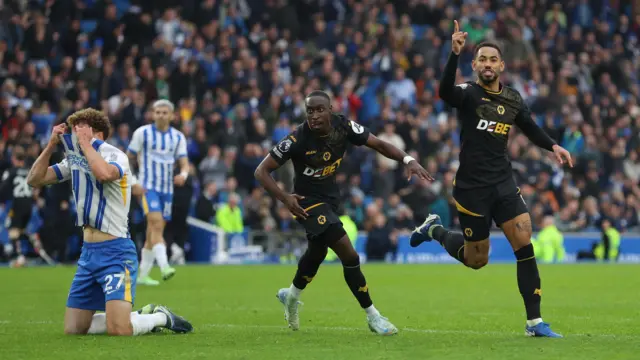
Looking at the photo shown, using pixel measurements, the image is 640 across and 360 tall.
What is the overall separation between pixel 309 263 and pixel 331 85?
1795 cm

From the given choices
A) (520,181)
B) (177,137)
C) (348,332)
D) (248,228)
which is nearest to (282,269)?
(248,228)

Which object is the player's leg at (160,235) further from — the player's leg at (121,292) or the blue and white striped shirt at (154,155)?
the player's leg at (121,292)

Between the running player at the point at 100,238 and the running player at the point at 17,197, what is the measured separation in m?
12.7

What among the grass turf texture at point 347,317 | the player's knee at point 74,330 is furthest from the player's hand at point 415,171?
the player's knee at point 74,330

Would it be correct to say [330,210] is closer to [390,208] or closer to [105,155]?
[105,155]

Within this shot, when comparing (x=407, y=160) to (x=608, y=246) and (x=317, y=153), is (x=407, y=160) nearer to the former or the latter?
(x=317, y=153)

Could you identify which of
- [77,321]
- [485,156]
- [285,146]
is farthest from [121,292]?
[485,156]

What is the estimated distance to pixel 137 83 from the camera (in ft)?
82.5

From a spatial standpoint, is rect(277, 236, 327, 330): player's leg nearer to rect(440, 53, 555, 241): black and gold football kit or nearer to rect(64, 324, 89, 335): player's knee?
rect(440, 53, 555, 241): black and gold football kit

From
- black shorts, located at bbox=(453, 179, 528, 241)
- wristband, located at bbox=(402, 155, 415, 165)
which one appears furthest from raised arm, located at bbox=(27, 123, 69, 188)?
black shorts, located at bbox=(453, 179, 528, 241)

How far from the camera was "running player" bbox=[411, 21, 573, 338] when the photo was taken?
9242 millimetres

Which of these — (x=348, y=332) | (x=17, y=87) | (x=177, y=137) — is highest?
(x=17, y=87)

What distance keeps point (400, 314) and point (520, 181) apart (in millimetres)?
15884

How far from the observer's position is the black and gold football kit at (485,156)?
939 centimetres
